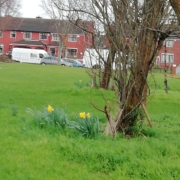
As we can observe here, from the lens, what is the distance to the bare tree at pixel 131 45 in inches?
261

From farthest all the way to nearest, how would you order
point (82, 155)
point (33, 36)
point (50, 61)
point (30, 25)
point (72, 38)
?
point (30, 25), point (33, 36), point (72, 38), point (50, 61), point (82, 155)

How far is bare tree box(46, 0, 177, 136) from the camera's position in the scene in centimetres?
662

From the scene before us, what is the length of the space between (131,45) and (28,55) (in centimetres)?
5432

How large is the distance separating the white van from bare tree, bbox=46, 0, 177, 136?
173ft

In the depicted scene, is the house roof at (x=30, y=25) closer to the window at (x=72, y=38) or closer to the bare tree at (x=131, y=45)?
the window at (x=72, y=38)

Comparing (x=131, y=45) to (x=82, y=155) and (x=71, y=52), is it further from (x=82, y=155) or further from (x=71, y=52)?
(x=71, y=52)

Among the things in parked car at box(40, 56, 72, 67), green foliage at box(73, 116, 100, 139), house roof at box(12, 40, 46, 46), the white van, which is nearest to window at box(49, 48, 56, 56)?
house roof at box(12, 40, 46, 46)

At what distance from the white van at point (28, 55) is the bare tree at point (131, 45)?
5266 centimetres

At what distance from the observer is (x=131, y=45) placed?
6.62 m

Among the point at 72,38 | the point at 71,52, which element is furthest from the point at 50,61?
the point at 71,52

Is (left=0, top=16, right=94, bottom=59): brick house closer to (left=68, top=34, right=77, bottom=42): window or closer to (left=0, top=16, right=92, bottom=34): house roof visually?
(left=0, top=16, right=92, bottom=34): house roof

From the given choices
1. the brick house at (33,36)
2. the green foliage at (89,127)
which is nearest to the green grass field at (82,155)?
A: the green foliage at (89,127)

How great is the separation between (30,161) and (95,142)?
115 centimetres

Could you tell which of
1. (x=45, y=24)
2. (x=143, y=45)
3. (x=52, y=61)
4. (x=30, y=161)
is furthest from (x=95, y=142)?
(x=45, y=24)
